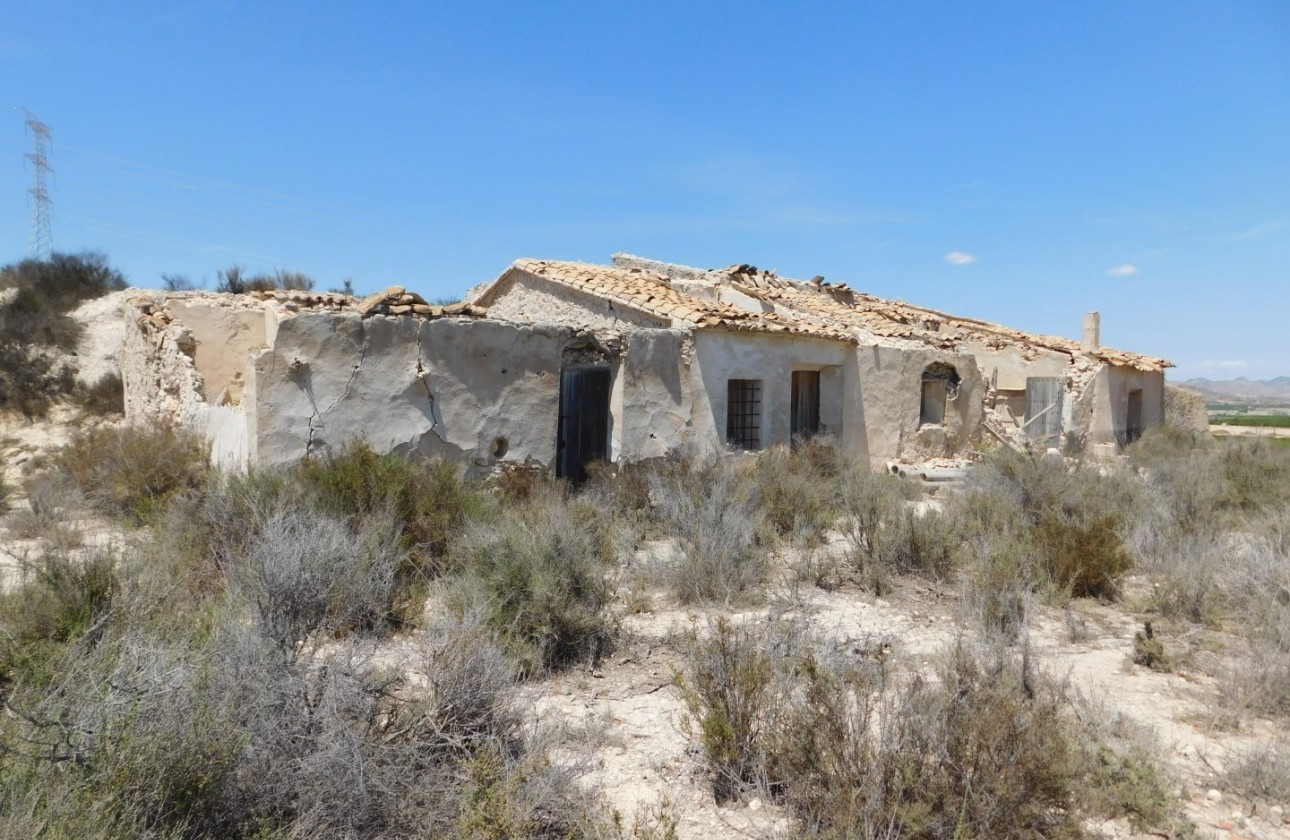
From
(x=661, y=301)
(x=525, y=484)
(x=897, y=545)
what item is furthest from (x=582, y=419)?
(x=897, y=545)

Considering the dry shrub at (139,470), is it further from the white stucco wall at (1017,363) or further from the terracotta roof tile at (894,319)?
the white stucco wall at (1017,363)

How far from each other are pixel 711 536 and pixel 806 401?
7876 millimetres

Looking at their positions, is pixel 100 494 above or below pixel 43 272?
below

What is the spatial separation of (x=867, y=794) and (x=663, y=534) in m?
5.38

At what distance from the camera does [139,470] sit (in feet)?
27.5

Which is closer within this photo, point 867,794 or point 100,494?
point 867,794

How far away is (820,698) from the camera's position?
10.7 ft

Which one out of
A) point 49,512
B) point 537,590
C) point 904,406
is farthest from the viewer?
point 904,406

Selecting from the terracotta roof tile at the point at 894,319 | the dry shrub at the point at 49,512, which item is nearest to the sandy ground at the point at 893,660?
the dry shrub at the point at 49,512

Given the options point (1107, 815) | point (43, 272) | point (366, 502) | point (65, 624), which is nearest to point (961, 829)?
point (1107, 815)

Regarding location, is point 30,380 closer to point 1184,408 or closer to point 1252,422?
point 1184,408

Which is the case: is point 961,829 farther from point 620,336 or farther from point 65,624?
point 620,336

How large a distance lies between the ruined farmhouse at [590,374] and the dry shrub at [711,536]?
76.6 inches

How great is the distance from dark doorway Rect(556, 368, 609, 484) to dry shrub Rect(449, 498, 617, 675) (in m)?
4.46
